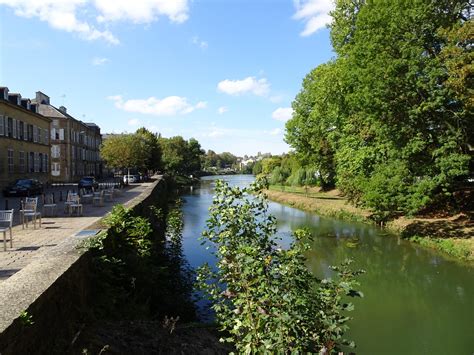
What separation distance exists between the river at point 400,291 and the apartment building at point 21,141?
1762 centimetres

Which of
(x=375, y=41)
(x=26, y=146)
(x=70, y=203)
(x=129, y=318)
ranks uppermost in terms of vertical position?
(x=375, y=41)

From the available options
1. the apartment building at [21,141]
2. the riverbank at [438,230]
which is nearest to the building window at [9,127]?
the apartment building at [21,141]

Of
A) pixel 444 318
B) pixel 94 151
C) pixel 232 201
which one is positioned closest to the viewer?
pixel 232 201

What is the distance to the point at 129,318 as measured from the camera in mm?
6574

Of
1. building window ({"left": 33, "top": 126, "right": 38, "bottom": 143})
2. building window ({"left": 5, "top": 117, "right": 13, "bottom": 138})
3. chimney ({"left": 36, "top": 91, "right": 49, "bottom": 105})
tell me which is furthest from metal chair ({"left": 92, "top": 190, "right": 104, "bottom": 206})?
→ chimney ({"left": 36, "top": 91, "right": 49, "bottom": 105})

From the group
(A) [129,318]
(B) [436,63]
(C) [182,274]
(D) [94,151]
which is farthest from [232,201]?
(D) [94,151]

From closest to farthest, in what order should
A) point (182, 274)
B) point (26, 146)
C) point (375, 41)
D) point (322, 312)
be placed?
1. point (322, 312)
2. point (182, 274)
3. point (375, 41)
4. point (26, 146)

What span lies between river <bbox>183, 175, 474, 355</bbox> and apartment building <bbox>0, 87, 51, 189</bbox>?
17.6 metres

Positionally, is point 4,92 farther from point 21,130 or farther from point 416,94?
point 416,94

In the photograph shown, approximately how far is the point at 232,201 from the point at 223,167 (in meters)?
183

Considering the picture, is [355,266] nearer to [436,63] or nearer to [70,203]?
[436,63]

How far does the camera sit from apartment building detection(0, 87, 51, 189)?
30.3 metres

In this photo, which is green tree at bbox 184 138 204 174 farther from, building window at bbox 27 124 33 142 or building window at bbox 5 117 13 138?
building window at bbox 5 117 13 138

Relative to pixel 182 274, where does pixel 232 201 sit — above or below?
above
